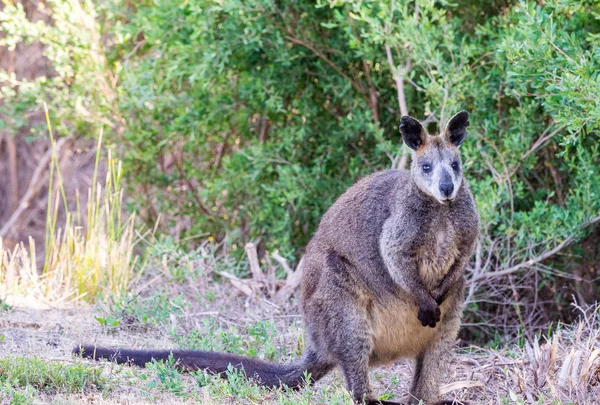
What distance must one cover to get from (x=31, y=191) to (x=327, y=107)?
6.65 meters

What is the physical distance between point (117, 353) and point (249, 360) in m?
0.78

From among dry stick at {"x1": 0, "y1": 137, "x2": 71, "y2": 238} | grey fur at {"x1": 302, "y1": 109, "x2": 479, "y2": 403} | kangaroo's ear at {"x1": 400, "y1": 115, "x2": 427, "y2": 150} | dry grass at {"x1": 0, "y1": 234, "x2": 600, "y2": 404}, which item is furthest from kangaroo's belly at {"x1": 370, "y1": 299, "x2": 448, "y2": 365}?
dry stick at {"x1": 0, "y1": 137, "x2": 71, "y2": 238}

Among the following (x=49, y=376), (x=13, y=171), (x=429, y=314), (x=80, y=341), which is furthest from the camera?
(x=13, y=171)

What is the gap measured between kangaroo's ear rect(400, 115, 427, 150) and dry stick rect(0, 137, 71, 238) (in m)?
9.28

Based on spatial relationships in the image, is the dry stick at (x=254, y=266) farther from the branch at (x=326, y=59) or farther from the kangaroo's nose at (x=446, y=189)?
the kangaroo's nose at (x=446, y=189)

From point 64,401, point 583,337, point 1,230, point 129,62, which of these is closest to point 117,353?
point 64,401

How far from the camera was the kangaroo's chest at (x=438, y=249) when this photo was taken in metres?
4.90

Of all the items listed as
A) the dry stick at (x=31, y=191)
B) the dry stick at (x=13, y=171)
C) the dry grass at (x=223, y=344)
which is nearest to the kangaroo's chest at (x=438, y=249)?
the dry grass at (x=223, y=344)

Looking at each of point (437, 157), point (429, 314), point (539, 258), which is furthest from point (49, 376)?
point (539, 258)

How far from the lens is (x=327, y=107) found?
9133 mm

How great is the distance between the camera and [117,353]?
5.10 meters

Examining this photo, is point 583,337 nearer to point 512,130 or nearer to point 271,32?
point 512,130

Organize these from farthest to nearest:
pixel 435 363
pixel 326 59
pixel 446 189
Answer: pixel 326 59 → pixel 435 363 → pixel 446 189

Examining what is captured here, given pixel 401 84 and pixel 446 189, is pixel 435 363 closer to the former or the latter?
pixel 446 189
